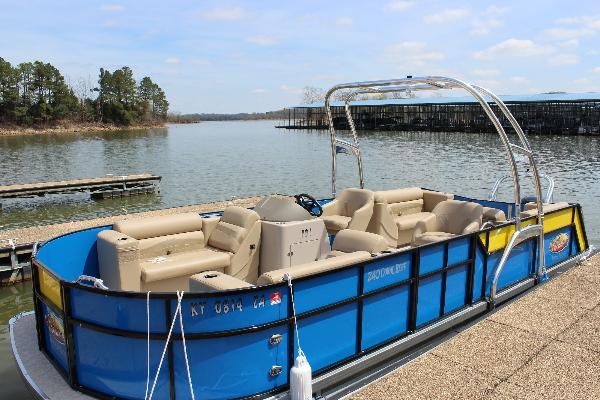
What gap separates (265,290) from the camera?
4398 millimetres

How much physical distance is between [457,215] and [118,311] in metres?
5.85

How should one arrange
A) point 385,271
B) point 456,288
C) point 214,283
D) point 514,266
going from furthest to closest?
point 514,266 → point 456,288 → point 385,271 → point 214,283

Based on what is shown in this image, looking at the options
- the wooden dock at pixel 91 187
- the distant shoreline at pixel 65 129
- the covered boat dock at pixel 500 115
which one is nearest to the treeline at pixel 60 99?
the distant shoreline at pixel 65 129

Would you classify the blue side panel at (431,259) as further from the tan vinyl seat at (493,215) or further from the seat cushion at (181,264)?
the seat cushion at (181,264)

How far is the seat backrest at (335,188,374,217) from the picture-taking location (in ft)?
28.9

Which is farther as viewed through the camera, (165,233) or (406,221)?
(406,221)

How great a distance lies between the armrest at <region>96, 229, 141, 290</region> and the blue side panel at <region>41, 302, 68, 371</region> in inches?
40.0

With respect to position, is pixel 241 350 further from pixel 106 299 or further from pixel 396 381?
pixel 396 381

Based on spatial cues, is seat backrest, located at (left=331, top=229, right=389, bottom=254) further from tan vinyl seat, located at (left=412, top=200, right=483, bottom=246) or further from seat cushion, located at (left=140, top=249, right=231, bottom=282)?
tan vinyl seat, located at (left=412, top=200, right=483, bottom=246)

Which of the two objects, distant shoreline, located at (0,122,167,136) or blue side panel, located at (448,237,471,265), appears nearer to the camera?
blue side panel, located at (448,237,471,265)

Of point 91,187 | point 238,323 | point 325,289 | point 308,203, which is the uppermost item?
point 308,203

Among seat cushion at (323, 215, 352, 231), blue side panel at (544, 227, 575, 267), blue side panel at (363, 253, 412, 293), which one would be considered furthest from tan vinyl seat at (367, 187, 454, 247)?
blue side panel at (363, 253, 412, 293)

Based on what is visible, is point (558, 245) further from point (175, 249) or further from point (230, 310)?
point (230, 310)

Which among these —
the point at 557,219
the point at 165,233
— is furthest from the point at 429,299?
the point at 557,219
